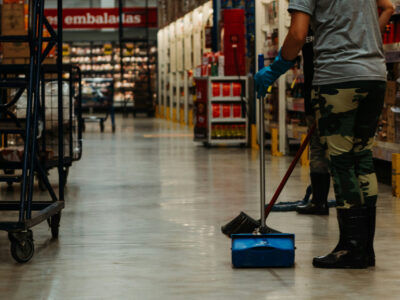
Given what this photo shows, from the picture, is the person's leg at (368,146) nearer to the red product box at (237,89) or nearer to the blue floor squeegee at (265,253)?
the blue floor squeegee at (265,253)

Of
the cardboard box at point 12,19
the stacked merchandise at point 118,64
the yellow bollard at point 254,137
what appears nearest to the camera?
the cardboard box at point 12,19

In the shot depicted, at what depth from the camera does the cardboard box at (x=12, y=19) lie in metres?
8.43

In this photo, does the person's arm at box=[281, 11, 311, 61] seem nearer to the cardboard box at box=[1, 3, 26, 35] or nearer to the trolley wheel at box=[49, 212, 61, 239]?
the trolley wheel at box=[49, 212, 61, 239]

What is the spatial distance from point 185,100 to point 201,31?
252 centimetres

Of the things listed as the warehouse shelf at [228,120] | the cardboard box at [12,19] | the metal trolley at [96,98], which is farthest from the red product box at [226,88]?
the metal trolley at [96,98]

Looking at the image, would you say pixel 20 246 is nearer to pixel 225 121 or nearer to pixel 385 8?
pixel 385 8

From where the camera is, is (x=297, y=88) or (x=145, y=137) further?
(x=145, y=137)

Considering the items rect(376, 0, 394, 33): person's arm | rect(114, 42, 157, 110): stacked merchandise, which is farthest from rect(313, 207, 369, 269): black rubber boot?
rect(114, 42, 157, 110): stacked merchandise

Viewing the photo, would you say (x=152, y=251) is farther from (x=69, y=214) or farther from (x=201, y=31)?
(x=201, y=31)

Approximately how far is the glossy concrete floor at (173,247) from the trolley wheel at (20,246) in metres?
0.06

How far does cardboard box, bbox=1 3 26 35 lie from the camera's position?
8430 millimetres

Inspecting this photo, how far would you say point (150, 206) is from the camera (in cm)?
581

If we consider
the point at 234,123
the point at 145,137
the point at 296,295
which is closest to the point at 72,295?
the point at 296,295

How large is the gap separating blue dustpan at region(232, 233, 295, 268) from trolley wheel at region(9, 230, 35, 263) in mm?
991
